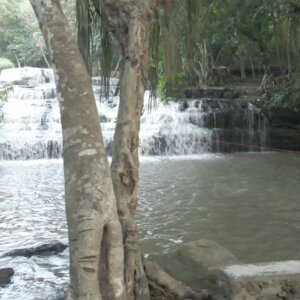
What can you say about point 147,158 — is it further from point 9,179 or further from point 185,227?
point 185,227

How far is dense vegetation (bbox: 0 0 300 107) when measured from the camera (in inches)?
197

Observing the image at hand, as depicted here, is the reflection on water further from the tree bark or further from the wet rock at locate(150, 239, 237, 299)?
the tree bark

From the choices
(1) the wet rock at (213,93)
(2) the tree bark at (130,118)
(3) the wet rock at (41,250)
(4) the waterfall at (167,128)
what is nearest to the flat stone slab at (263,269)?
(2) the tree bark at (130,118)

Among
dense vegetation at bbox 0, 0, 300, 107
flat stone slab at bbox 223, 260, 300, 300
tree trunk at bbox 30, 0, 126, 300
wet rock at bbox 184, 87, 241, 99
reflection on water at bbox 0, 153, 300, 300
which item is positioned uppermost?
dense vegetation at bbox 0, 0, 300, 107

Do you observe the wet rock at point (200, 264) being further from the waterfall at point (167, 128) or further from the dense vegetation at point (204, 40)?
the waterfall at point (167, 128)

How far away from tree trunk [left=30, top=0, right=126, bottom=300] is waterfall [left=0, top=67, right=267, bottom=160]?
12.5m

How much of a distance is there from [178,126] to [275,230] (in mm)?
11147

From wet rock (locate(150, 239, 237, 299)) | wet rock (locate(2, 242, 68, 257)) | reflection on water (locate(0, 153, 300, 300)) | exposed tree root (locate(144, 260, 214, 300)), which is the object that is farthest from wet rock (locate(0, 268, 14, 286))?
exposed tree root (locate(144, 260, 214, 300))

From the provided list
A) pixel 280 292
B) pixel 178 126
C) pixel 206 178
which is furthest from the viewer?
pixel 178 126

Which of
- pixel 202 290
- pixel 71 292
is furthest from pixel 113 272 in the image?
pixel 202 290

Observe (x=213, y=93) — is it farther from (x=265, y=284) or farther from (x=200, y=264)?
(x=265, y=284)

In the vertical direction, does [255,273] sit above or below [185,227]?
above

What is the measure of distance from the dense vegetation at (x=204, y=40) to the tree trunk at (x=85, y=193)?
1085 millimetres

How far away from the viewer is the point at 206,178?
11273mm
